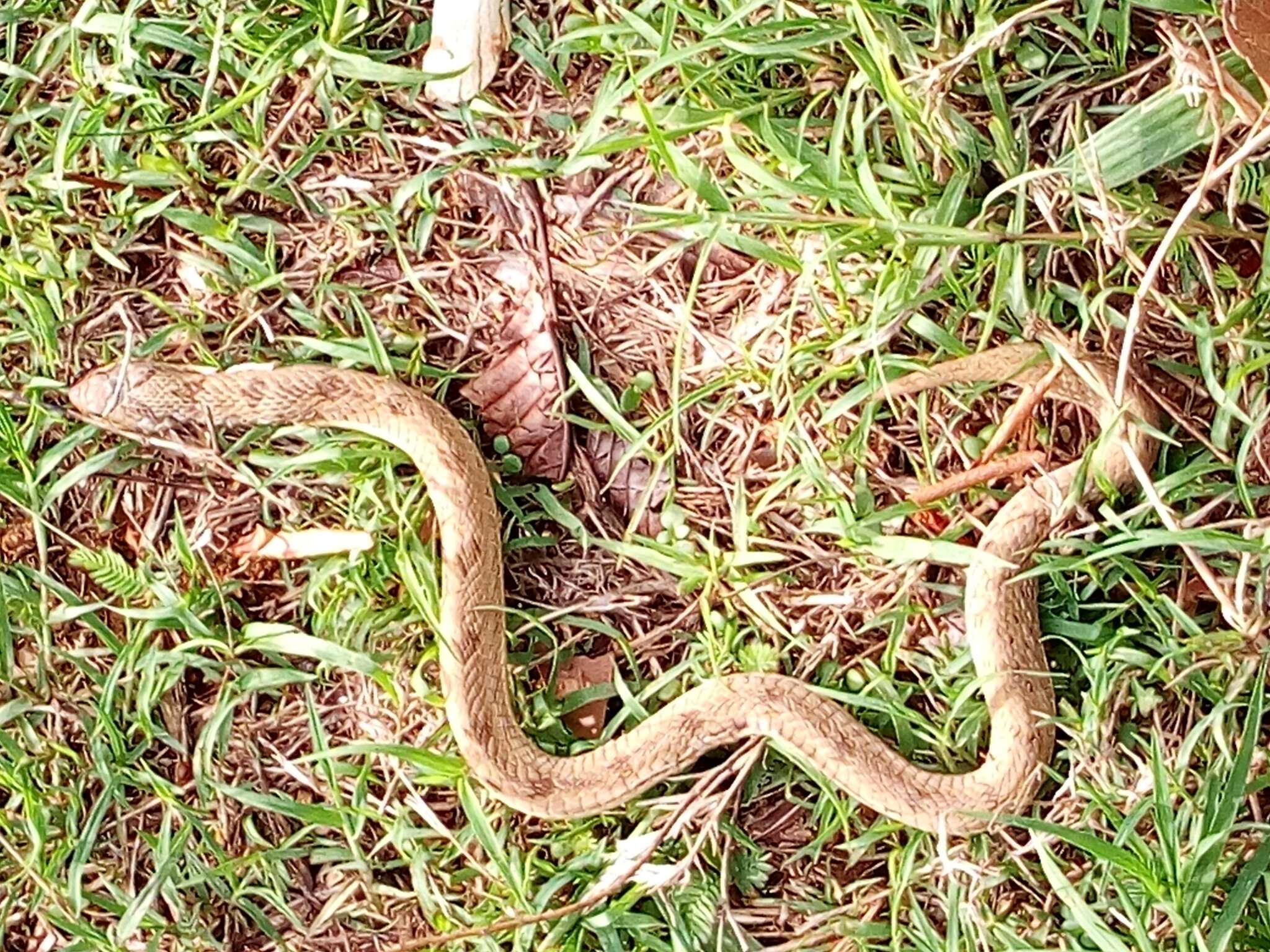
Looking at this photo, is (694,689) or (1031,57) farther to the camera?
(694,689)

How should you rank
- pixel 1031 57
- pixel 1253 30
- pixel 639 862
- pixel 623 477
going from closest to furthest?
pixel 1253 30 < pixel 1031 57 < pixel 639 862 < pixel 623 477

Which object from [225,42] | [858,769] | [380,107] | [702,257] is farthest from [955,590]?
[225,42]

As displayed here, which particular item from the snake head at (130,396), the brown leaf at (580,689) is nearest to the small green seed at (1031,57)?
the brown leaf at (580,689)

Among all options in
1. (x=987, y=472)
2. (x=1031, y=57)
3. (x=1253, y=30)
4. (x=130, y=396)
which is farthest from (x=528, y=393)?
(x=1253, y=30)

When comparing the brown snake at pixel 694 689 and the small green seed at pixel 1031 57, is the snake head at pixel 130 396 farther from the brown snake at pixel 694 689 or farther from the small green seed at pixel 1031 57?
the small green seed at pixel 1031 57

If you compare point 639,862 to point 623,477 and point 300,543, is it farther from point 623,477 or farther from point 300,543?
point 300,543

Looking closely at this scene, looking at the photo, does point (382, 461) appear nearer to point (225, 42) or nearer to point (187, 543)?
point (187, 543)
